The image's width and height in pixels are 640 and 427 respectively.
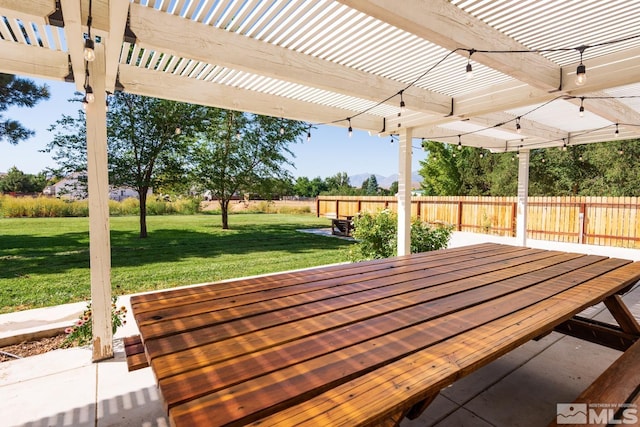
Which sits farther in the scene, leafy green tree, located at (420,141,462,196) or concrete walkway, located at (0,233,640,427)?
leafy green tree, located at (420,141,462,196)

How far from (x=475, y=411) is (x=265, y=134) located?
1060 cm

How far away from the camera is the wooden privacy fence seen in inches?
304

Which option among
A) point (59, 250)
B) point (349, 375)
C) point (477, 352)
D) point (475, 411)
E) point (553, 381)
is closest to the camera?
point (349, 375)

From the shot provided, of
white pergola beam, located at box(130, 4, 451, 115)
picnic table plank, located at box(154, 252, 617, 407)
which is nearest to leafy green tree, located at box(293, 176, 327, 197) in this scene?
white pergola beam, located at box(130, 4, 451, 115)

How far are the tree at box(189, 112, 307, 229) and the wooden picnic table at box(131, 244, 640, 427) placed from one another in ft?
29.5

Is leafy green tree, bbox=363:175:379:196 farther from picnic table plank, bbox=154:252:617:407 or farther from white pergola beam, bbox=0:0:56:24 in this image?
picnic table plank, bbox=154:252:617:407

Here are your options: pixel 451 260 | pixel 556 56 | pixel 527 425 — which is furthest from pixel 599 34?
pixel 527 425

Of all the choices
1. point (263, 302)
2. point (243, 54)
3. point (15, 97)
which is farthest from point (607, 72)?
point (15, 97)

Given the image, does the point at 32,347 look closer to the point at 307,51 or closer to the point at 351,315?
the point at 351,315

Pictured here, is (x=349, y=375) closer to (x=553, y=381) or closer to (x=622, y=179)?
(x=553, y=381)

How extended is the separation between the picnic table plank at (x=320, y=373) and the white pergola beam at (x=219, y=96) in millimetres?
3009

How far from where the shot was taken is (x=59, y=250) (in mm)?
6852

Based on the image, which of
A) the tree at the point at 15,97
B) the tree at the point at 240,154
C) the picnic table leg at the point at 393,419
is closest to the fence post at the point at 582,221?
the tree at the point at 240,154

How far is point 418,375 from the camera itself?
0.92 m
